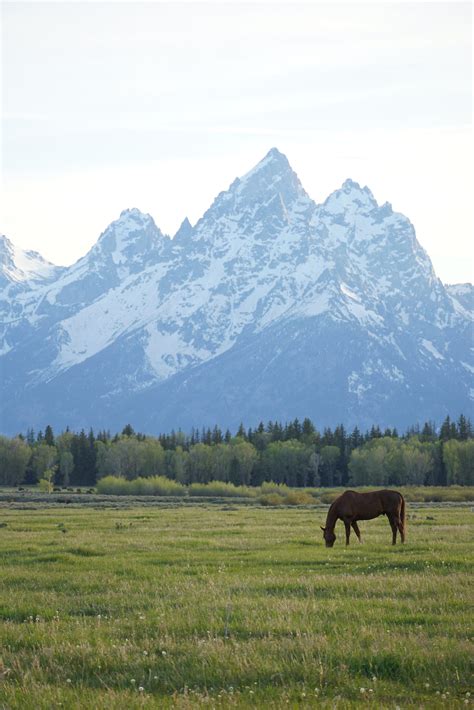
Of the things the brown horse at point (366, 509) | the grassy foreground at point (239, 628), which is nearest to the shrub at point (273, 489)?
the brown horse at point (366, 509)

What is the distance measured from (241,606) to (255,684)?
6536 millimetres

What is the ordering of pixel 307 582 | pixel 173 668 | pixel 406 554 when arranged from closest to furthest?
pixel 173 668 < pixel 307 582 < pixel 406 554

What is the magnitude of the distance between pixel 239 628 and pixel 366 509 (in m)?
18.8

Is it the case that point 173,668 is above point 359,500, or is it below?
below

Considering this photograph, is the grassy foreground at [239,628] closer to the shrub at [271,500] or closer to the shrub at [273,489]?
the shrub at [271,500]

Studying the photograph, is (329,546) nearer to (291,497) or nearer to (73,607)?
(73,607)

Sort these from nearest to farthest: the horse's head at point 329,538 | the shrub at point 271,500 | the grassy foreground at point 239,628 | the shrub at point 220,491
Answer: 1. the grassy foreground at point 239,628
2. the horse's head at point 329,538
3. the shrub at point 271,500
4. the shrub at point 220,491

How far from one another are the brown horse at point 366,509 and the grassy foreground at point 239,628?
2.55 m

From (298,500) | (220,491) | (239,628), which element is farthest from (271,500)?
(239,628)

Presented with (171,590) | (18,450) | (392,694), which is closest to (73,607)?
(171,590)

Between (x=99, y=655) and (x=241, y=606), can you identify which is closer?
(x=99, y=655)

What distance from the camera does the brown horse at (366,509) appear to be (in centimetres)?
3697

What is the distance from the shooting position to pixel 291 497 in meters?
105

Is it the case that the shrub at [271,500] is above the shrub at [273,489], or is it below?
below
